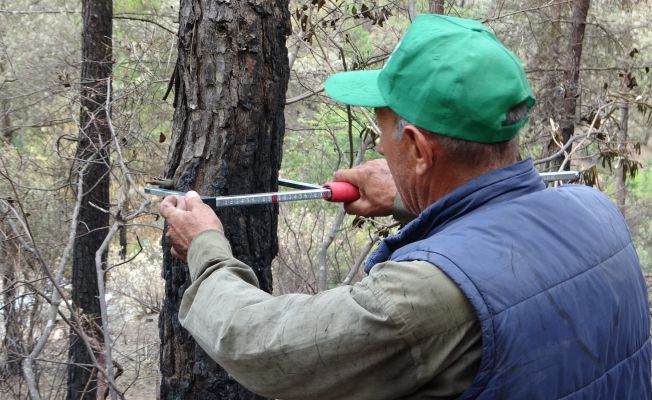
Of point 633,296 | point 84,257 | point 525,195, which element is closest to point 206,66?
point 525,195

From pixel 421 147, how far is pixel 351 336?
0.44 metres

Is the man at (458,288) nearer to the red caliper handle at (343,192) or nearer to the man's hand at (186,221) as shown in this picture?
the man's hand at (186,221)

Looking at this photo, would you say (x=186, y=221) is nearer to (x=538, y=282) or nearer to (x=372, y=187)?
Result: (x=372, y=187)

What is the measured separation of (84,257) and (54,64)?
521cm

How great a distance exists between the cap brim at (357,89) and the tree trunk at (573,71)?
973 centimetres

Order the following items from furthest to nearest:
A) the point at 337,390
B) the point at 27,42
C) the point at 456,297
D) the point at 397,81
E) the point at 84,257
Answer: the point at 27,42
the point at 84,257
the point at 397,81
the point at 337,390
the point at 456,297

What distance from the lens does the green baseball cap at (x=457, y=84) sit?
1.60m

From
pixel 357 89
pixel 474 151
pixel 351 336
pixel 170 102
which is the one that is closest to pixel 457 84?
pixel 474 151

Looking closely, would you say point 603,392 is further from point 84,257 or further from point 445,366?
point 84,257

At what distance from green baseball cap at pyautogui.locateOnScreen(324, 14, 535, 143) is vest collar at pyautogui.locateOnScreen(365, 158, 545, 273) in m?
0.08

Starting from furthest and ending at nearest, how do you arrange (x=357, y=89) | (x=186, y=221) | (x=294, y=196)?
(x=294, y=196), (x=186, y=221), (x=357, y=89)

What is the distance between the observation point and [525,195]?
1639 millimetres

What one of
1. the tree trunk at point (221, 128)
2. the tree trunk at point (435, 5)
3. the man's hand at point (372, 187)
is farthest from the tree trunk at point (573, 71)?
the man's hand at point (372, 187)

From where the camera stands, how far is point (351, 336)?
1.47 m
